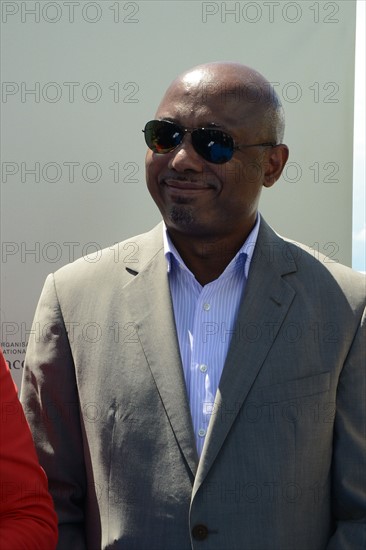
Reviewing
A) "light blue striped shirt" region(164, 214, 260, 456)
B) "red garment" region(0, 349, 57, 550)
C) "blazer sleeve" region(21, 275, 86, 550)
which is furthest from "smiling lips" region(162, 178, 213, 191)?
"red garment" region(0, 349, 57, 550)

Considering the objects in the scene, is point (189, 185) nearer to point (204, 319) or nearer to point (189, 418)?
point (204, 319)

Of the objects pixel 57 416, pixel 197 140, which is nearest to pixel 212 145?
pixel 197 140

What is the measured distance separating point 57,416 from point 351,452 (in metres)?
0.86

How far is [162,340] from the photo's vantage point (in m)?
2.31

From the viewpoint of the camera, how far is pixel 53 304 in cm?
240

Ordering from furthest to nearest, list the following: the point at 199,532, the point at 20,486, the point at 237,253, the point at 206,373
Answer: the point at 237,253
the point at 206,373
the point at 199,532
the point at 20,486

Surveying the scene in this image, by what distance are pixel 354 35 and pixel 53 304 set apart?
56.3 inches

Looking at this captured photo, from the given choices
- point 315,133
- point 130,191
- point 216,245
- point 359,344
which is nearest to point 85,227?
point 130,191

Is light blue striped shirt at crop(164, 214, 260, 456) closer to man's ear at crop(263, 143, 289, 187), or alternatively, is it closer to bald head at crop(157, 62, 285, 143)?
man's ear at crop(263, 143, 289, 187)

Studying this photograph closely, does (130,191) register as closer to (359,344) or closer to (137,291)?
(137,291)

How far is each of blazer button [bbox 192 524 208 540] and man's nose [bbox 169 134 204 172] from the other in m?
1.00

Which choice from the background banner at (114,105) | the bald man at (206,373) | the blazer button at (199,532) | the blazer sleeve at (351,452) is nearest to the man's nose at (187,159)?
the bald man at (206,373)

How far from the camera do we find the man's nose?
230 centimetres

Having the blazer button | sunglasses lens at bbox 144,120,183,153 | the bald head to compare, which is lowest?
the blazer button
